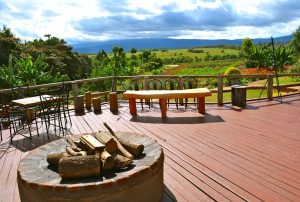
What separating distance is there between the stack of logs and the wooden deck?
26.4 inches

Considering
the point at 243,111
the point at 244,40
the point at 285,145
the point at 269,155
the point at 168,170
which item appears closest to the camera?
Answer: the point at 168,170

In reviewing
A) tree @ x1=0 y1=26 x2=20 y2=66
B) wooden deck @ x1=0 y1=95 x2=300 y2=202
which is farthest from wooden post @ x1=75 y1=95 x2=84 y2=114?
tree @ x1=0 y1=26 x2=20 y2=66

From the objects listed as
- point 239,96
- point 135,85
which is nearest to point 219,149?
point 239,96

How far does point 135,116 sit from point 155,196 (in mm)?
4046

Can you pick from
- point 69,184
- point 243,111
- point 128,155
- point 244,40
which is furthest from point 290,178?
point 244,40

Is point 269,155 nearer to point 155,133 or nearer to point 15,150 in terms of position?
point 155,133

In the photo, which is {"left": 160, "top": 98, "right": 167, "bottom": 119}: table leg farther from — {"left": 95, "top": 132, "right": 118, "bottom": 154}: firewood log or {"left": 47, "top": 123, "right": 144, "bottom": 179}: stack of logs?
{"left": 95, "top": 132, "right": 118, "bottom": 154}: firewood log

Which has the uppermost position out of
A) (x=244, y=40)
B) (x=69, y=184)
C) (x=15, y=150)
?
(x=244, y=40)

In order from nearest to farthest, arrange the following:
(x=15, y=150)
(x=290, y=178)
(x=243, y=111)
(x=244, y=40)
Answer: (x=290, y=178), (x=15, y=150), (x=243, y=111), (x=244, y=40)

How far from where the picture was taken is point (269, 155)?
4.38m

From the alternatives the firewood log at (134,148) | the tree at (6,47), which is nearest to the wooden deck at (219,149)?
the firewood log at (134,148)

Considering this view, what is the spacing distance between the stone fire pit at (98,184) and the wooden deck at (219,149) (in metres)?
0.44

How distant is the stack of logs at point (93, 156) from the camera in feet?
9.28

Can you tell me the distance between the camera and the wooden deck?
346 cm
